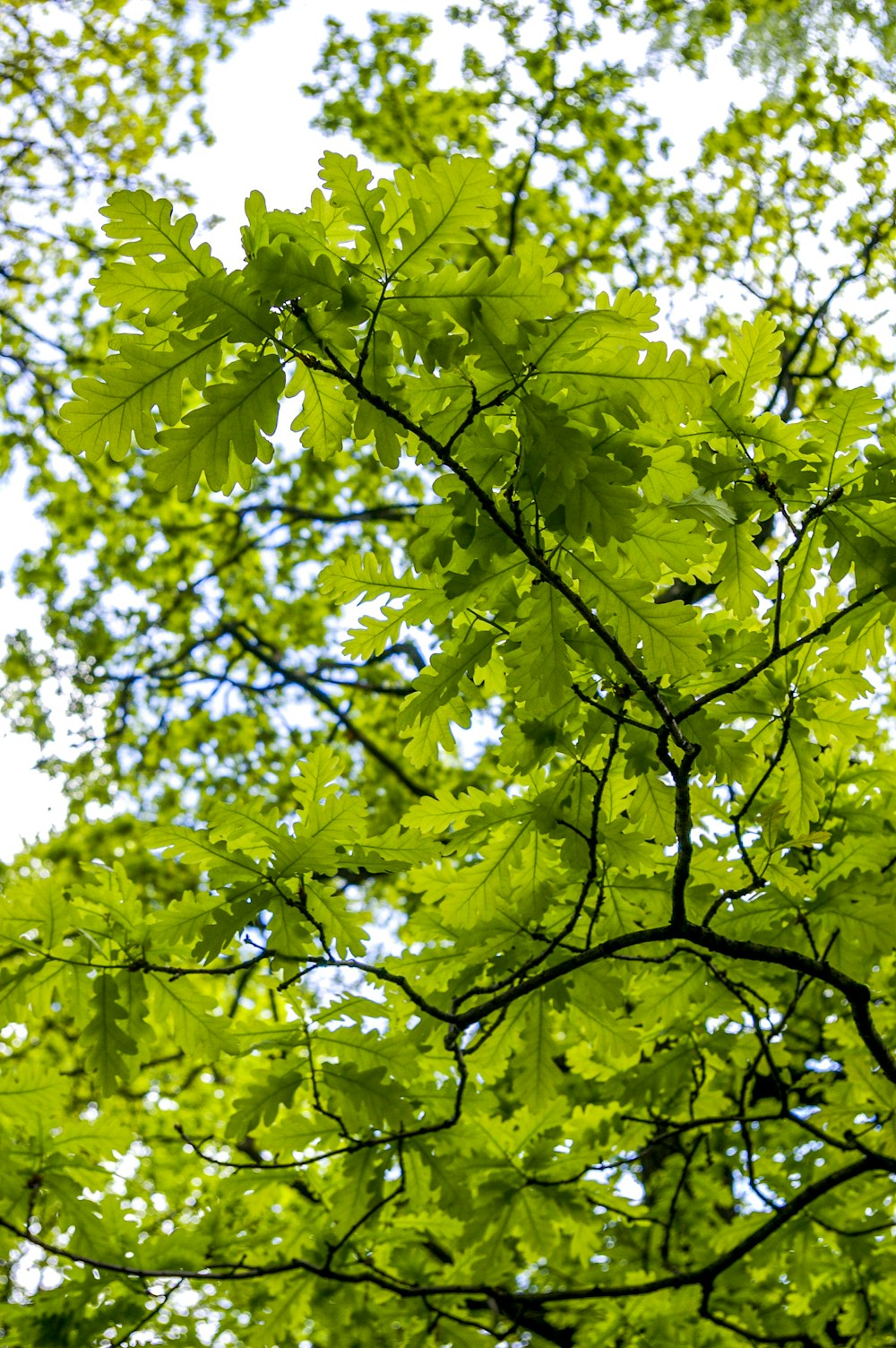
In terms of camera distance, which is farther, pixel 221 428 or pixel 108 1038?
pixel 108 1038

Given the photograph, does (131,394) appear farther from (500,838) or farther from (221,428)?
(500,838)

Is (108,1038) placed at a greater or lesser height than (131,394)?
lesser

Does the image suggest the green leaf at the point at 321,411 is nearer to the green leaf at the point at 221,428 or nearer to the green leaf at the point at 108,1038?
the green leaf at the point at 221,428

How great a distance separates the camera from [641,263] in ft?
31.2

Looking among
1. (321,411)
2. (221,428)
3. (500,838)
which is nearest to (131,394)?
(221,428)

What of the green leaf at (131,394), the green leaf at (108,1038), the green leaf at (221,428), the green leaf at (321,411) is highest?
the green leaf at (321,411)

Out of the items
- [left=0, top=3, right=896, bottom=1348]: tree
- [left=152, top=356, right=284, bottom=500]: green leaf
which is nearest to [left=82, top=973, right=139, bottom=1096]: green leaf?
[left=0, top=3, right=896, bottom=1348]: tree

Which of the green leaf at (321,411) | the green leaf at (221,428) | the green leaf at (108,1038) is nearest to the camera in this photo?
the green leaf at (221,428)

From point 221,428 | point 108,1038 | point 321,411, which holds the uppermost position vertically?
point 321,411

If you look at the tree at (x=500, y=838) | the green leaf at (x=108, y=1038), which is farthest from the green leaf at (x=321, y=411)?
the green leaf at (x=108, y=1038)

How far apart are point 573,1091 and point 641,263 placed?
749cm

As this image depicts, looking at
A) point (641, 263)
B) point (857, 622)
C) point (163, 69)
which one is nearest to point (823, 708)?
point (857, 622)

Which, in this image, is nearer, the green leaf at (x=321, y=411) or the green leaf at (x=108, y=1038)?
the green leaf at (x=321, y=411)

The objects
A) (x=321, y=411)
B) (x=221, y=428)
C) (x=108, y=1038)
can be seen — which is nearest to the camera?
(x=221, y=428)
